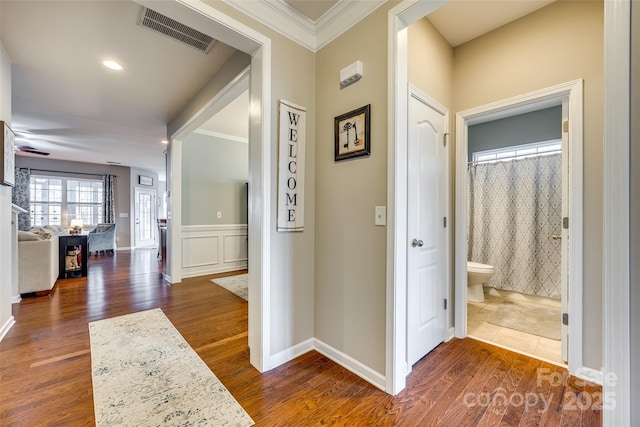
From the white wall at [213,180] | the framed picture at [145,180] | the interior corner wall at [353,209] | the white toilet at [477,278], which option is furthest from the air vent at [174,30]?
the framed picture at [145,180]

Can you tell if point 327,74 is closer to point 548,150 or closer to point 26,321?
point 548,150

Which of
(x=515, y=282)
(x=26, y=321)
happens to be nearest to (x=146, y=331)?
(x=26, y=321)

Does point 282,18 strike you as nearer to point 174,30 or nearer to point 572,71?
point 174,30

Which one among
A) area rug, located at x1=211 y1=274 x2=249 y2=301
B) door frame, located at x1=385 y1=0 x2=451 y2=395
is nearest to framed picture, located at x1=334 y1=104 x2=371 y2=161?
door frame, located at x1=385 y1=0 x2=451 y2=395

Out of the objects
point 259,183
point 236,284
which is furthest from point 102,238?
point 259,183

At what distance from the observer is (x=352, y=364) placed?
1.82m

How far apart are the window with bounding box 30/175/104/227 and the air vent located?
25.7 feet

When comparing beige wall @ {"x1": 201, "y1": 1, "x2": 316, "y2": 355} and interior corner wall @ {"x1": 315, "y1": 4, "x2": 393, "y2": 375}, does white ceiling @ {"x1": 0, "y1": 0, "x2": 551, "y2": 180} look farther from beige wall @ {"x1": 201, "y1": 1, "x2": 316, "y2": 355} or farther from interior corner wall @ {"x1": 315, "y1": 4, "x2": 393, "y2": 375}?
interior corner wall @ {"x1": 315, "y1": 4, "x2": 393, "y2": 375}

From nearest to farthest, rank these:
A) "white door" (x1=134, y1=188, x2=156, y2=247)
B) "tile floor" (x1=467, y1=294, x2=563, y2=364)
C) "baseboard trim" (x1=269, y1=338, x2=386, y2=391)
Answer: "baseboard trim" (x1=269, y1=338, x2=386, y2=391) → "tile floor" (x1=467, y1=294, x2=563, y2=364) → "white door" (x1=134, y1=188, x2=156, y2=247)

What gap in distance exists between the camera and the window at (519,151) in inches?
130

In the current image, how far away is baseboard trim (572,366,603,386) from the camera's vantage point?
1.71m

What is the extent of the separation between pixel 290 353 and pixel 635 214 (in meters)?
1.98

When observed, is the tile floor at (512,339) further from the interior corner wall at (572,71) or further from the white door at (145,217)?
the white door at (145,217)

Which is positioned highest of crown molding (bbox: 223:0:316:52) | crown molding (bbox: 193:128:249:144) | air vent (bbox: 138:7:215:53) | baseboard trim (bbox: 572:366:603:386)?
air vent (bbox: 138:7:215:53)
